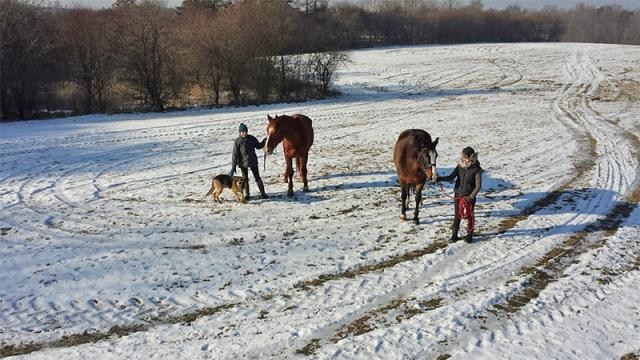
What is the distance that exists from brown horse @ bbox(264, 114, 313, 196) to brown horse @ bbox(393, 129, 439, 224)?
3.14m

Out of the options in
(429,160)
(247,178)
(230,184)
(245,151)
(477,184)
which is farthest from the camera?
(247,178)

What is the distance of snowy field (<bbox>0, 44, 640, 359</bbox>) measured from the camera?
6152 mm

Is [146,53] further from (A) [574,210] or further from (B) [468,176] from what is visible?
(A) [574,210]

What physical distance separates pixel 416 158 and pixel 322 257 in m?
2.83

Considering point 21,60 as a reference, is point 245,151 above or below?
below

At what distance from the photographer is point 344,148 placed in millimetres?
18094

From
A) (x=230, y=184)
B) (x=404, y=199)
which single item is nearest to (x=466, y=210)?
(x=404, y=199)

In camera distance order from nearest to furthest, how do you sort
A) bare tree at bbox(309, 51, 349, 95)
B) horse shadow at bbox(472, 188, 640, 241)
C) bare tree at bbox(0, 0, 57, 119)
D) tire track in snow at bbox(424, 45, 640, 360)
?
tire track in snow at bbox(424, 45, 640, 360) < horse shadow at bbox(472, 188, 640, 241) < bare tree at bbox(0, 0, 57, 119) < bare tree at bbox(309, 51, 349, 95)

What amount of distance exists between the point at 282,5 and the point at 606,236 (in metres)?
32.2

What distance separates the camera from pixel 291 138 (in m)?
11.7

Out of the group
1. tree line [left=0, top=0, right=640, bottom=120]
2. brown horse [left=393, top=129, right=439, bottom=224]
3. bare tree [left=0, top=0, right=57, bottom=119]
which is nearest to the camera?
brown horse [left=393, top=129, right=439, bottom=224]

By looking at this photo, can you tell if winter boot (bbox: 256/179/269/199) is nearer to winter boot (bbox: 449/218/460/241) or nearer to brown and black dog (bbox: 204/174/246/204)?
brown and black dog (bbox: 204/174/246/204)

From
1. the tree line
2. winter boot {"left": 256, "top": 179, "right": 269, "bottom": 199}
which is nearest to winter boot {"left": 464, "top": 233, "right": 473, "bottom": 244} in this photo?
winter boot {"left": 256, "top": 179, "right": 269, "bottom": 199}

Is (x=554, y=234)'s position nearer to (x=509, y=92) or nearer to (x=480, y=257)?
(x=480, y=257)
